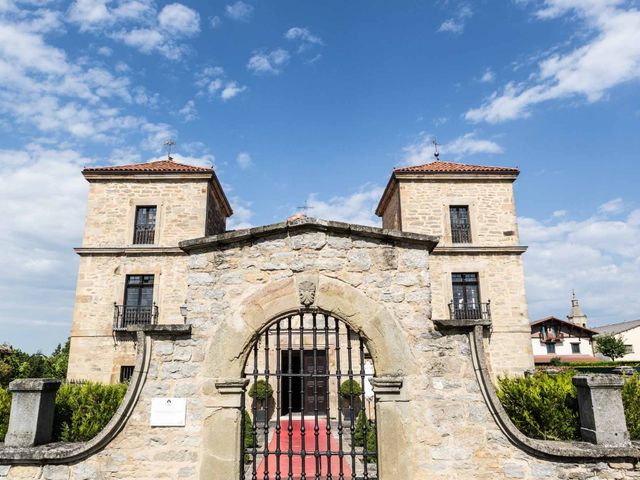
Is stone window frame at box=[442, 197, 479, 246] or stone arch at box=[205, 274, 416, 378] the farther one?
stone window frame at box=[442, 197, 479, 246]

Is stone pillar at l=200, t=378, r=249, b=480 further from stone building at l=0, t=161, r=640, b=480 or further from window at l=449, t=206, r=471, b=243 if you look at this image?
window at l=449, t=206, r=471, b=243

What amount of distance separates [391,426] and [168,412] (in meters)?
2.31

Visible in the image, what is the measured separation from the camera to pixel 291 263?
A: 4715 millimetres

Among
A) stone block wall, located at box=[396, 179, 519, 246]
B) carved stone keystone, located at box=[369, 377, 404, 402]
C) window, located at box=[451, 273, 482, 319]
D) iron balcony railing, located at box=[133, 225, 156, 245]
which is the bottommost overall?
carved stone keystone, located at box=[369, 377, 404, 402]

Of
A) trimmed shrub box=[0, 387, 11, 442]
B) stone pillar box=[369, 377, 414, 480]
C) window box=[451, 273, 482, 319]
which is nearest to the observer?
stone pillar box=[369, 377, 414, 480]

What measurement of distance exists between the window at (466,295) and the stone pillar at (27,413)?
14.2 meters

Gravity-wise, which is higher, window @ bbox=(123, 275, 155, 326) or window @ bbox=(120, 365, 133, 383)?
window @ bbox=(123, 275, 155, 326)

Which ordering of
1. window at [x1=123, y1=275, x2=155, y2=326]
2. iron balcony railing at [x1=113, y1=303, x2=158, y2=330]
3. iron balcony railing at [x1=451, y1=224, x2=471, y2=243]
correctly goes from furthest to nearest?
iron balcony railing at [x1=451, y1=224, x2=471, y2=243]
window at [x1=123, y1=275, x2=155, y2=326]
iron balcony railing at [x1=113, y1=303, x2=158, y2=330]

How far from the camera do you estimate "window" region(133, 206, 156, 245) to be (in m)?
16.7

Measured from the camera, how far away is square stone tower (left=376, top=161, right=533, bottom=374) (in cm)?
1609

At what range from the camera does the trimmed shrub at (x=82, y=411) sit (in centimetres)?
539

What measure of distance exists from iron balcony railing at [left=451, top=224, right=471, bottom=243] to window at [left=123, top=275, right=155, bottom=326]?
475 inches

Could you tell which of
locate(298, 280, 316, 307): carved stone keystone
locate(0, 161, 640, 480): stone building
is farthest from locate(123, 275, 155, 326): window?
locate(298, 280, 316, 307): carved stone keystone

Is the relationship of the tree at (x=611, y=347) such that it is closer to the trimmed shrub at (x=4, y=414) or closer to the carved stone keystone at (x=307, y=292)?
the carved stone keystone at (x=307, y=292)
